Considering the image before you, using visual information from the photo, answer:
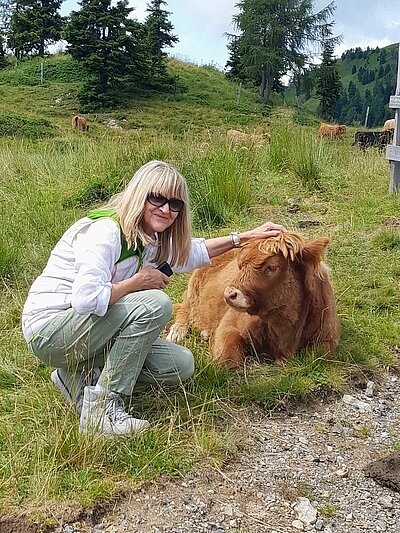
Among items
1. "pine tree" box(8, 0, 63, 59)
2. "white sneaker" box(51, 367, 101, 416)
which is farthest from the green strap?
"pine tree" box(8, 0, 63, 59)

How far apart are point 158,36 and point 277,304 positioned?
3992 cm

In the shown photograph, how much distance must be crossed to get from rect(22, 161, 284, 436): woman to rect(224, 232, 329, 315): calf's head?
68 centimetres

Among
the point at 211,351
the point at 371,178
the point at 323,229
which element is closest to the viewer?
the point at 211,351

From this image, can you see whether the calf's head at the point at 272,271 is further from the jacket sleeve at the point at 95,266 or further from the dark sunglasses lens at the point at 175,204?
the jacket sleeve at the point at 95,266

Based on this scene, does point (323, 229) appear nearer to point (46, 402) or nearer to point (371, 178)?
point (371, 178)

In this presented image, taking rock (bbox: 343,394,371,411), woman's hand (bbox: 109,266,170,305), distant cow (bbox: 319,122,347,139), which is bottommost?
rock (bbox: 343,394,371,411)

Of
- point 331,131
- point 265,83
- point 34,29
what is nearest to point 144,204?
point 331,131

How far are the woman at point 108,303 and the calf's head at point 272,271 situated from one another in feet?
2.22

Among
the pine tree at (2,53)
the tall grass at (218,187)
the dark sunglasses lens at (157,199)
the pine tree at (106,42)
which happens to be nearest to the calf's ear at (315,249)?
the dark sunglasses lens at (157,199)

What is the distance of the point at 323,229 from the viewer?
7133 mm

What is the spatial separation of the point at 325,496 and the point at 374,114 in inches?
3292

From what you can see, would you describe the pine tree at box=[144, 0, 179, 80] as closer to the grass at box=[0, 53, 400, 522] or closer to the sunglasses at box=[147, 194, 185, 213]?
the grass at box=[0, 53, 400, 522]

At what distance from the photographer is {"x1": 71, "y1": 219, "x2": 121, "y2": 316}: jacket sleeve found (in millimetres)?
3082

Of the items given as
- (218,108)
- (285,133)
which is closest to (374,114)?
(218,108)
